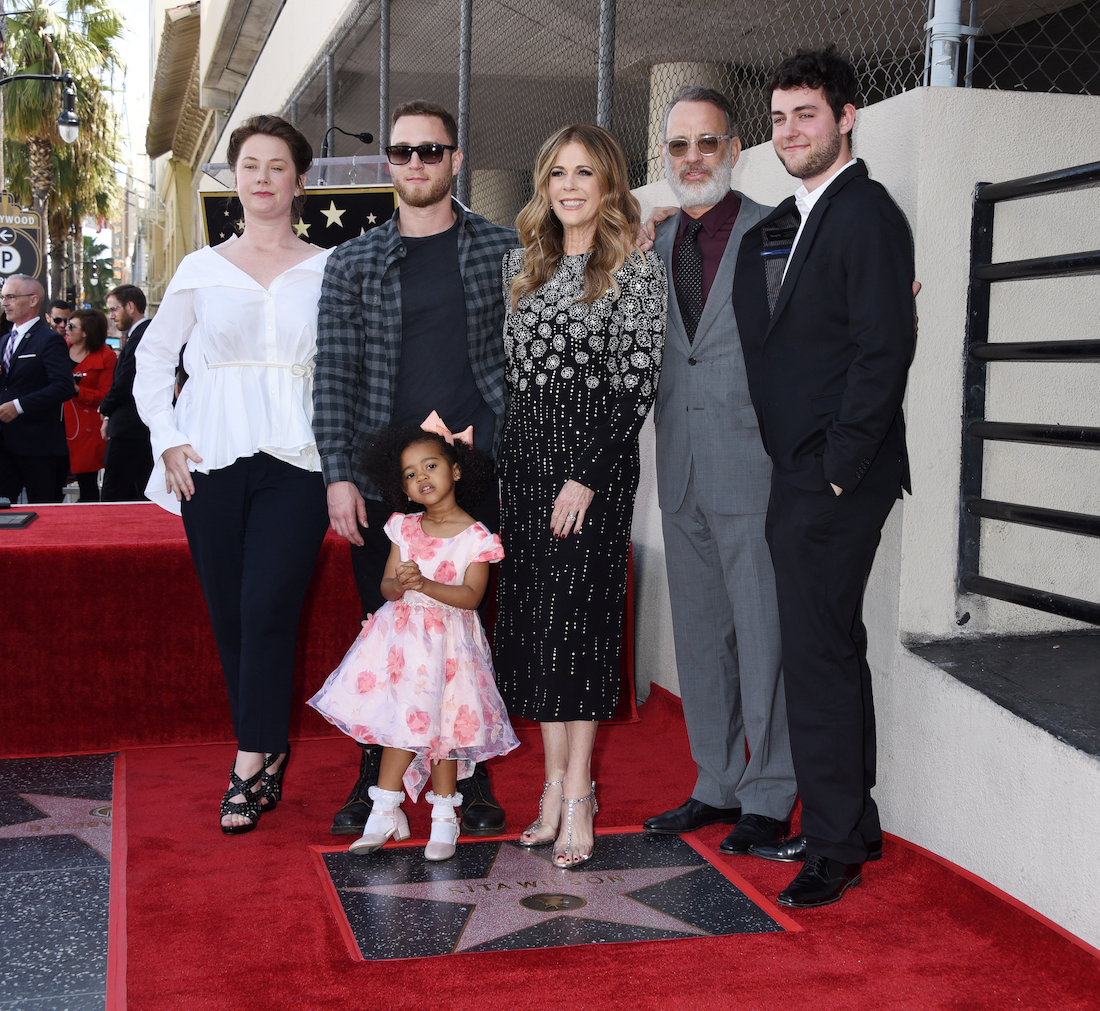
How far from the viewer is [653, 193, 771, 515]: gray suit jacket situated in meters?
3.00

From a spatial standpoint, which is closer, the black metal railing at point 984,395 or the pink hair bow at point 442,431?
the black metal railing at point 984,395

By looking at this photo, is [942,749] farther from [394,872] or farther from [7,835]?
[7,835]

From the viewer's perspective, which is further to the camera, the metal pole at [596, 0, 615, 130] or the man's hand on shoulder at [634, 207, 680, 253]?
the metal pole at [596, 0, 615, 130]

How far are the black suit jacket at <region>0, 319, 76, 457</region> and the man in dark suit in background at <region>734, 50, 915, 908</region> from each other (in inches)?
219

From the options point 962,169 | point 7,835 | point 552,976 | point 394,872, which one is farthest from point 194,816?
point 962,169

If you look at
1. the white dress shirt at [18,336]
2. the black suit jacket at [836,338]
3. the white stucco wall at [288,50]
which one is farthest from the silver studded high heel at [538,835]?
the white stucco wall at [288,50]

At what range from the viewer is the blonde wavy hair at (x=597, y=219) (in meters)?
2.88

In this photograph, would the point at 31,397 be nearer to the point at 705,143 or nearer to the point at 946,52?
the point at 705,143

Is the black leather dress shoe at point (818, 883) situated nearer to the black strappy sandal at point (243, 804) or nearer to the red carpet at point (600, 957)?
the red carpet at point (600, 957)

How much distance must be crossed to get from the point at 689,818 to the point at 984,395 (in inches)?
55.2

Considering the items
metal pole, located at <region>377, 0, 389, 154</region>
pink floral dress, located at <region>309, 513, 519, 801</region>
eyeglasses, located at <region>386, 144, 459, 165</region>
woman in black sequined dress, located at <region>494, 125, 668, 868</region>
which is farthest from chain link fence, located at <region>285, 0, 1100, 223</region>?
pink floral dress, located at <region>309, 513, 519, 801</region>

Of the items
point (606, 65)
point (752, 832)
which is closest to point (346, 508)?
point (752, 832)

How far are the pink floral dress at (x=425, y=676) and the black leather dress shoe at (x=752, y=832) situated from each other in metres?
0.63

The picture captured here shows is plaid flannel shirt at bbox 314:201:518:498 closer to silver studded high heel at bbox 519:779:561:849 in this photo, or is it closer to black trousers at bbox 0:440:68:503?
silver studded high heel at bbox 519:779:561:849
